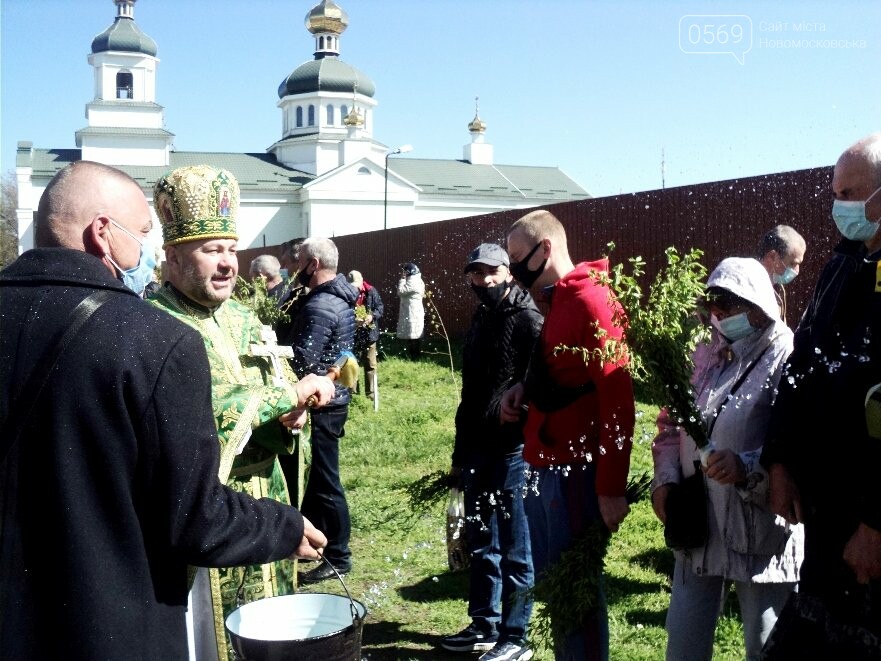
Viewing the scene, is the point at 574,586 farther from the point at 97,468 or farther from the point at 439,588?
the point at 439,588

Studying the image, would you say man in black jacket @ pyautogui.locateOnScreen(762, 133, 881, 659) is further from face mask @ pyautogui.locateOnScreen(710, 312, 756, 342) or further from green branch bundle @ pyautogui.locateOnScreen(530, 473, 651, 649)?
green branch bundle @ pyautogui.locateOnScreen(530, 473, 651, 649)

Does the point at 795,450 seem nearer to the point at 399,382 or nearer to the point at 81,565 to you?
the point at 81,565

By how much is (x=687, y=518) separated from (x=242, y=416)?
5.24 feet

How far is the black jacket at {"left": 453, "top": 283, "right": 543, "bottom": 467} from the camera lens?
479 cm

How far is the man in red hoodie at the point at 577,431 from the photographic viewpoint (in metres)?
3.60

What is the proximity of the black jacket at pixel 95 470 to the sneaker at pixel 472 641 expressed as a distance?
9.86 feet

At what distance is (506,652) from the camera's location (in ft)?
15.3

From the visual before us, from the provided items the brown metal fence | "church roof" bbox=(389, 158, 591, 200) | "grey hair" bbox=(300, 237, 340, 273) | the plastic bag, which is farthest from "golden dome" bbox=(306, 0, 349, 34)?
the plastic bag

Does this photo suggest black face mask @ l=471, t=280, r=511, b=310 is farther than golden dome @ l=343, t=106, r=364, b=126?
No

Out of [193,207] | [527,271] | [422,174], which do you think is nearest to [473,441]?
[527,271]

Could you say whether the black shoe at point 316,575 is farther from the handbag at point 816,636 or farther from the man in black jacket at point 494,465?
the handbag at point 816,636

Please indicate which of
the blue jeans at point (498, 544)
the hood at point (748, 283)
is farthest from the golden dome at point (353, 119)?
the hood at point (748, 283)

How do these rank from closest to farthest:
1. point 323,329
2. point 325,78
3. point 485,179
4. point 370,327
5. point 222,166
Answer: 1. point 323,329
2. point 370,327
3. point 222,166
4. point 485,179
5. point 325,78

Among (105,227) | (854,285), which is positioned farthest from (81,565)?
(854,285)
